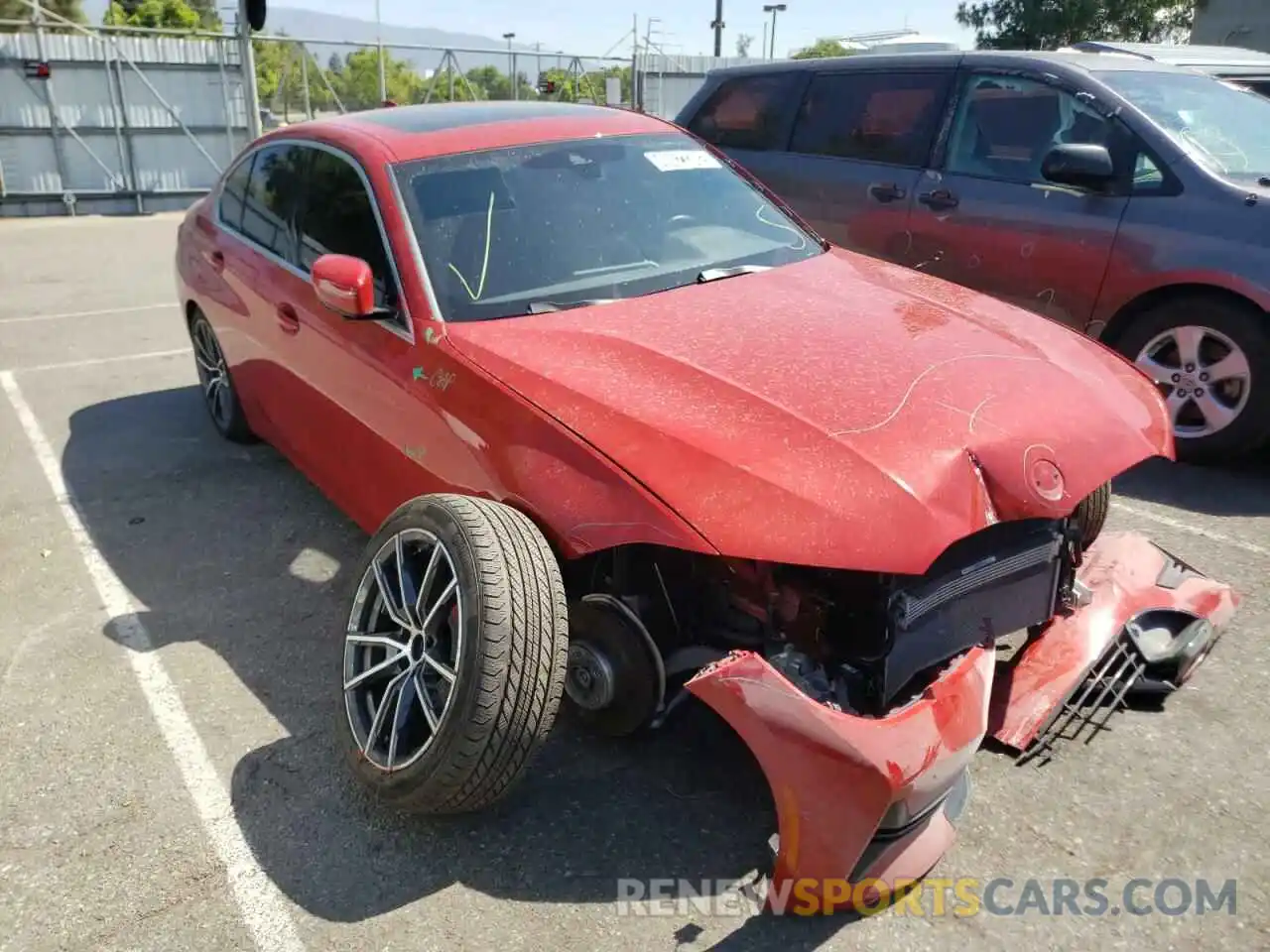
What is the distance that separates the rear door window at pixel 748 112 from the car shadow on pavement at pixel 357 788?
3.99m

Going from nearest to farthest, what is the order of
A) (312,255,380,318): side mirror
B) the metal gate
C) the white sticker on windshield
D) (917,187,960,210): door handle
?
1. (312,255,380,318): side mirror
2. the white sticker on windshield
3. (917,187,960,210): door handle
4. the metal gate

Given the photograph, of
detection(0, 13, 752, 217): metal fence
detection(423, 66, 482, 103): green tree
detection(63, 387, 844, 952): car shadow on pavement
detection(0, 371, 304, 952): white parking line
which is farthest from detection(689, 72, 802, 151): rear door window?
detection(423, 66, 482, 103): green tree

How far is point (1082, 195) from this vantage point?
5.03 meters

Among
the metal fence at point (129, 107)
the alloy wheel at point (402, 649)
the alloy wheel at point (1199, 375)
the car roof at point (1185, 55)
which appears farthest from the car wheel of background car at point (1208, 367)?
the metal fence at point (129, 107)

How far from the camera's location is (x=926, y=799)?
2.24 m

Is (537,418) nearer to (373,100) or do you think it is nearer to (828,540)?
(828,540)

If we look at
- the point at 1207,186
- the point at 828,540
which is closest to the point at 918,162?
the point at 1207,186

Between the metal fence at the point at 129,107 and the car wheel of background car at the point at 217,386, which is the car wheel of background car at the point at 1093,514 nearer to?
the car wheel of background car at the point at 217,386

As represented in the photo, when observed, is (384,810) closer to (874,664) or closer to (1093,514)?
(874,664)

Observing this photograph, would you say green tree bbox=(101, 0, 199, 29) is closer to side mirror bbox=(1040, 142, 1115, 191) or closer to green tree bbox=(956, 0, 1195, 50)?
green tree bbox=(956, 0, 1195, 50)

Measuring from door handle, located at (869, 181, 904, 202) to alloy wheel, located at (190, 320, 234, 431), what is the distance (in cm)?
369

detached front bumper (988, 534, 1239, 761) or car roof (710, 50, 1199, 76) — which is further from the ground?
car roof (710, 50, 1199, 76)

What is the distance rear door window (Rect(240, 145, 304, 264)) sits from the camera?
4246 mm

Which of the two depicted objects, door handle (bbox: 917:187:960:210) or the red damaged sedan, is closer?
the red damaged sedan
